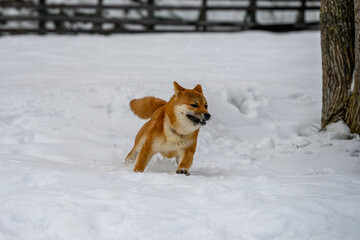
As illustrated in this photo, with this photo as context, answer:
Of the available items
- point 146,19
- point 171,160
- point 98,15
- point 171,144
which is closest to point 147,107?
point 171,160

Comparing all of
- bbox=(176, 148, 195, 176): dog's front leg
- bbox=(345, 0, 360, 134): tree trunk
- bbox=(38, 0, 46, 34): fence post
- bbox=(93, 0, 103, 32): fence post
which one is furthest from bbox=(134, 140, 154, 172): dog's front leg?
bbox=(38, 0, 46, 34): fence post

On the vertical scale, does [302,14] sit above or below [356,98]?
above

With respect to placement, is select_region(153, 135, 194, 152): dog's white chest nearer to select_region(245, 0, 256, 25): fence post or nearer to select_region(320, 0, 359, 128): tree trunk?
select_region(320, 0, 359, 128): tree trunk

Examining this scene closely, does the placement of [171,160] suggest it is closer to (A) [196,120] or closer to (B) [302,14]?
(A) [196,120]

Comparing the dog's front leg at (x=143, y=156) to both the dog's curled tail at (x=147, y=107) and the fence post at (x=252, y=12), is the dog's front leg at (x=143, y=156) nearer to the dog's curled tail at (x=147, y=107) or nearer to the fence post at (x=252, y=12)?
the dog's curled tail at (x=147, y=107)

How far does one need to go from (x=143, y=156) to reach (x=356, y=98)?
2980mm

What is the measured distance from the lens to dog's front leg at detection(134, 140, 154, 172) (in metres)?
4.76

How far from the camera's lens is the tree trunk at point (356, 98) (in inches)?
219

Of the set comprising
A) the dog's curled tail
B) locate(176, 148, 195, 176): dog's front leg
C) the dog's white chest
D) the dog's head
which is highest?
the dog's head

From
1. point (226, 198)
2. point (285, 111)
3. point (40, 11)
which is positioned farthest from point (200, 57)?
point (226, 198)

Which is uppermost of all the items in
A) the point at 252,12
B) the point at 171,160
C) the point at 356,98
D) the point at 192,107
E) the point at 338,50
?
the point at 252,12

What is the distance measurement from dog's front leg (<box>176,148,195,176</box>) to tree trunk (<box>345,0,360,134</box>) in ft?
8.13

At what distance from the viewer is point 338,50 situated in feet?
19.8

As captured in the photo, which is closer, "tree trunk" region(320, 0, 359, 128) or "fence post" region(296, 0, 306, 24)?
"tree trunk" region(320, 0, 359, 128)
